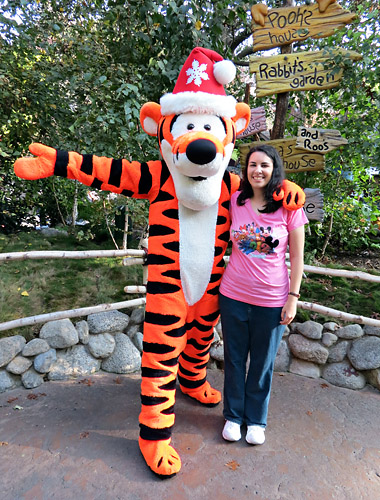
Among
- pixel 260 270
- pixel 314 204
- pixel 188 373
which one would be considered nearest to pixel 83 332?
pixel 188 373

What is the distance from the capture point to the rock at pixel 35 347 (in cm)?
281

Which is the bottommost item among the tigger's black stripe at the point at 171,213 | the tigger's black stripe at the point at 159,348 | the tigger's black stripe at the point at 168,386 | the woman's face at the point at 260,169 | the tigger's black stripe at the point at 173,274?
the tigger's black stripe at the point at 168,386

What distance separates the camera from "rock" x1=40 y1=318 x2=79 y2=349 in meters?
2.91

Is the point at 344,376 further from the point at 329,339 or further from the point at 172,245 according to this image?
the point at 172,245

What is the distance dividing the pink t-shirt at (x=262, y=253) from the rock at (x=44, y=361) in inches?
69.6

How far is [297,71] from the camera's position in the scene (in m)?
2.85

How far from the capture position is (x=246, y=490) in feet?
6.18

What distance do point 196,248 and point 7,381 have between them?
77.1 inches

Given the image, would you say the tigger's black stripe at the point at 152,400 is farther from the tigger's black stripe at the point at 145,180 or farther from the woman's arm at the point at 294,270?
the tigger's black stripe at the point at 145,180

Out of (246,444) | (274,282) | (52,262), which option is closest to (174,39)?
Answer: (274,282)

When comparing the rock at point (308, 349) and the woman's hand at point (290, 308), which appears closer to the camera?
the woman's hand at point (290, 308)

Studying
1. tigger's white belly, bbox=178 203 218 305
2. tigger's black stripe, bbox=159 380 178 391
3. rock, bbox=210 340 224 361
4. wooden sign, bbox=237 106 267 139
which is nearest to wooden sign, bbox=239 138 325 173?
wooden sign, bbox=237 106 267 139

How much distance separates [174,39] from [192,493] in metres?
3.32

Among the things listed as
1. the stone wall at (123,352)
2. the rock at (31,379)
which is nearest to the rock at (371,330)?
the stone wall at (123,352)
